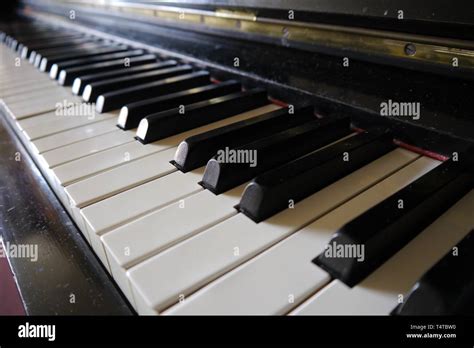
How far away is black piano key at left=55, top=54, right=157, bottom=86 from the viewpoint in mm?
1452

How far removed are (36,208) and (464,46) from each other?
0.90 m

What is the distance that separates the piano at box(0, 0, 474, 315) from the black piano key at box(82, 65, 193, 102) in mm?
13

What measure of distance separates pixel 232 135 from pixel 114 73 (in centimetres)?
74

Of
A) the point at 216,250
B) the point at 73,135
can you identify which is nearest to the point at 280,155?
the point at 216,250

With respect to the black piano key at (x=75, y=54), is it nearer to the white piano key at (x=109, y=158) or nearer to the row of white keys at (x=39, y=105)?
the row of white keys at (x=39, y=105)

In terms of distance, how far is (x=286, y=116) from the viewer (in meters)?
0.95

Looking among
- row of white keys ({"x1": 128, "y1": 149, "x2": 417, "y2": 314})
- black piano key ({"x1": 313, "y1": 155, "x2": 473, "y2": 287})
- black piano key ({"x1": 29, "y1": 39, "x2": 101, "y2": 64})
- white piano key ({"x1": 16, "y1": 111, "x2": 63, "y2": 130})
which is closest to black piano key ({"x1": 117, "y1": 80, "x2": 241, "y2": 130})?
white piano key ({"x1": 16, "y1": 111, "x2": 63, "y2": 130})

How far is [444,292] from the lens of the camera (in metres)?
0.45

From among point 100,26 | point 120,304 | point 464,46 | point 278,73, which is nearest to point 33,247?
point 120,304

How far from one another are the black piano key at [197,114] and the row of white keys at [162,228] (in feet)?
1.01

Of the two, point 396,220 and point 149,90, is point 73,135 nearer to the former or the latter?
point 149,90

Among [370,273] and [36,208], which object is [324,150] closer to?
[370,273]

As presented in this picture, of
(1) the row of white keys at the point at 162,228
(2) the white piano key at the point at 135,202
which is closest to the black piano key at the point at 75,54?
(2) the white piano key at the point at 135,202

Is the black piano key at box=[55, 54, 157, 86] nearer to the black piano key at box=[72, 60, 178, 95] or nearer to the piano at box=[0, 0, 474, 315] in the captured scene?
the black piano key at box=[72, 60, 178, 95]
